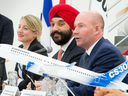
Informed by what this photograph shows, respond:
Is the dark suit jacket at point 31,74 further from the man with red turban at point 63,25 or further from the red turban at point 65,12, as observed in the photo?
the red turban at point 65,12

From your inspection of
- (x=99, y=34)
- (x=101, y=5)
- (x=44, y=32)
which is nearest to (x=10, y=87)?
(x=99, y=34)

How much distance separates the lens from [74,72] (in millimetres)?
1268

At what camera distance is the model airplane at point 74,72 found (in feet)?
3.87

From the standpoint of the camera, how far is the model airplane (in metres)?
1.18

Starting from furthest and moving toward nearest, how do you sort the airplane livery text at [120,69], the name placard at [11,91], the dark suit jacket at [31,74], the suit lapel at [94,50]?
1. the dark suit jacket at [31,74]
2. the suit lapel at [94,50]
3. the name placard at [11,91]
4. the airplane livery text at [120,69]

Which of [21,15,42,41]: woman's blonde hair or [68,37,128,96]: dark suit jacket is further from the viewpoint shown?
[21,15,42,41]: woman's blonde hair

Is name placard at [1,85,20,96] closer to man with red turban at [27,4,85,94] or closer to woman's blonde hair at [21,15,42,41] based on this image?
man with red turban at [27,4,85,94]

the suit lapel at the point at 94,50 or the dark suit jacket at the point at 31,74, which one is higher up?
the suit lapel at the point at 94,50

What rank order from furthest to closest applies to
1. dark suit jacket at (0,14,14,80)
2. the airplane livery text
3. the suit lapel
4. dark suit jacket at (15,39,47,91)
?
dark suit jacket at (0,14,14,80), dark suit jacket at (15,39,47,91), the suit lapel, the airplane livery text

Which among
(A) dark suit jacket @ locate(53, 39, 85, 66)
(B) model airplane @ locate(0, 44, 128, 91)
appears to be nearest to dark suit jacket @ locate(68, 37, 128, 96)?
(B) model airplane @ locate(0, 44, 128, 91)

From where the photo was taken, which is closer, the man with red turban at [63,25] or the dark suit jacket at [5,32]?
the man with red turban at [63,25]

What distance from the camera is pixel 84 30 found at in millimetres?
1567

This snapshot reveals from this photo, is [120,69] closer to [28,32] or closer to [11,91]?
[11,91]

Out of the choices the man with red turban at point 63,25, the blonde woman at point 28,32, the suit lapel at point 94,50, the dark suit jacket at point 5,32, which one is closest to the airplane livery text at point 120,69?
the suit lapel at point 94,50
